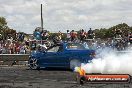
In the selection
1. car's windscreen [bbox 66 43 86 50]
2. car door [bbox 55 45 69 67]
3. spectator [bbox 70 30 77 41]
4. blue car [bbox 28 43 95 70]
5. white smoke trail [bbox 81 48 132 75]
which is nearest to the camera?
white smoke trail [bbox 81 48 132 75]

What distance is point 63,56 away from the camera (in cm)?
1991

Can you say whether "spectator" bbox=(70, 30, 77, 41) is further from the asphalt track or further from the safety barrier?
the asphalt track

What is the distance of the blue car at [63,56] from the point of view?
19500mm

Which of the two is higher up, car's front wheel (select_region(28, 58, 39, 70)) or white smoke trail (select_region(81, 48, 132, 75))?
white smoke trail (select_region(81, 48, 132, 75))

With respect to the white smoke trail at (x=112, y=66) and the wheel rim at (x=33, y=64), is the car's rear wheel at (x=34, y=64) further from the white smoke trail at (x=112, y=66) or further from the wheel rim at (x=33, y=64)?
the white smoke trail at (x=112, y=66)

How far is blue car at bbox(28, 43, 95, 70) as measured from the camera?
1950 centimetres

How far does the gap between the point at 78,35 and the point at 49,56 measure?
853cm

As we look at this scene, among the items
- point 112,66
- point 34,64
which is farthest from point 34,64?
point 112,66

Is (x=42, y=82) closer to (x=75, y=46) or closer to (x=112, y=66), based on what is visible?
(x=112, y=66)

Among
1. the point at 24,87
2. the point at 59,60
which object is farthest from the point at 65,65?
the point at 24,87

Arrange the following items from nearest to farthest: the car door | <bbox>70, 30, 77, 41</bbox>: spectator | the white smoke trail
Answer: the white smoke trail
the car door
<bbox>70, 30, 77, 41</bbox>: spectator

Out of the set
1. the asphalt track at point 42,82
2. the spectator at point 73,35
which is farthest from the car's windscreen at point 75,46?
the spectator at point 73,35

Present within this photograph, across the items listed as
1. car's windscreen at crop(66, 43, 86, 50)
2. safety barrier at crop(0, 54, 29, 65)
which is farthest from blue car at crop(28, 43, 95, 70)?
safety barrier at crop(0, 54, 29, 65)

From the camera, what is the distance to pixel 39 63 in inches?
812
